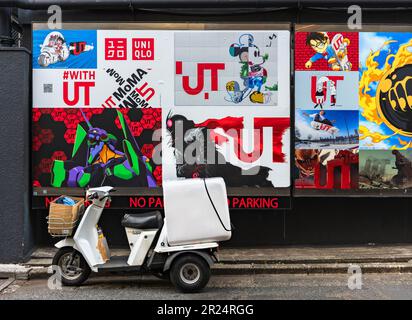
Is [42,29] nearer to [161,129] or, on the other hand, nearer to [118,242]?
[161,129]

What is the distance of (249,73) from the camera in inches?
325

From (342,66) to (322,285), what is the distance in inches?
148

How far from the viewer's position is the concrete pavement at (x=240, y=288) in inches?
253

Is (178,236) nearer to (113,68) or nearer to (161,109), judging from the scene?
(161,109)

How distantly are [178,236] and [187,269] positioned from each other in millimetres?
483

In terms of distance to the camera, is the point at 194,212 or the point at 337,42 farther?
the point at 337,42

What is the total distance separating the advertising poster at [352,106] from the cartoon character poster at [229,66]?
38 centimetres

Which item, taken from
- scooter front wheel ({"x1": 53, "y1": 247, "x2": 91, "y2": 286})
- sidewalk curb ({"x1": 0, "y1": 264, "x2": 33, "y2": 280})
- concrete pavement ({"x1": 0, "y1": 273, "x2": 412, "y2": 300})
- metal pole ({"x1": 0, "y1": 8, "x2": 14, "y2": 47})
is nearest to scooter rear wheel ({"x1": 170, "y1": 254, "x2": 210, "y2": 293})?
concrete pavement ({"x1": 0, "y1": 273, "x2": 412, "y2": 300})

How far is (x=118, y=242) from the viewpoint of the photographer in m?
8.56

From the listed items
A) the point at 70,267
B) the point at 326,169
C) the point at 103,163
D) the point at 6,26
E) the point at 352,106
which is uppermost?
the point at 6,26

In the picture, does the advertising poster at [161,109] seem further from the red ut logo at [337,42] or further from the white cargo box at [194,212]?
the white cargo box at [194,212]

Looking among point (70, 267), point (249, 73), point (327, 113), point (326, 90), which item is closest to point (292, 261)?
point (327, 113)

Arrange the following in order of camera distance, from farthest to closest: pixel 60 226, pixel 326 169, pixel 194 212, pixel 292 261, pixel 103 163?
pixel 326 169
pixel 103 163
pixel 292 261
pixel 60 226
pixel 194 212

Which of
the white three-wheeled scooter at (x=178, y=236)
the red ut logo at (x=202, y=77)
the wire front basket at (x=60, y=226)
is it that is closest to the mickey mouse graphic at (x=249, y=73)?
the red ut logo at (x=202, y=77)
